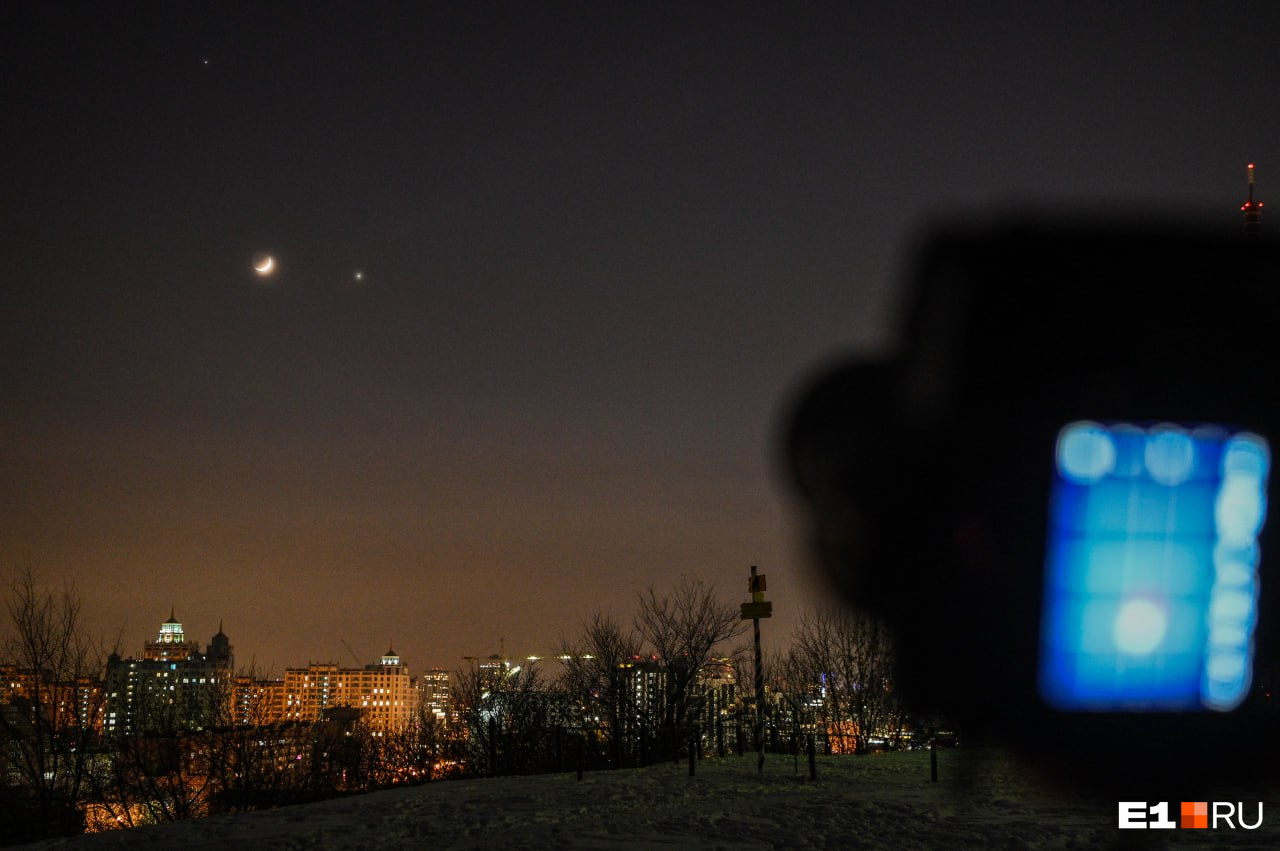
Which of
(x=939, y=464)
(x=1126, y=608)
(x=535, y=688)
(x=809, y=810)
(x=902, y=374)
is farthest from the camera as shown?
(x=535, y=688)

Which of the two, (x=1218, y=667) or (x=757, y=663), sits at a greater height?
(x=1218, y=667)

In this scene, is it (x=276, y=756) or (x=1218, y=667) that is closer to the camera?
(x=1218, y=667)

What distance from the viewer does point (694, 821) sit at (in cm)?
750

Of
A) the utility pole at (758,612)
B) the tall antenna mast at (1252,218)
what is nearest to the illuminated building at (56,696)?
the utility pole at (758,612)

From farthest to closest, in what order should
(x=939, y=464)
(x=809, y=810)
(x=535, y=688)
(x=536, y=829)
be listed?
(x=535, y=688) < (x=809, y=810) < (x=536, y=829) < (x=939, y=464)

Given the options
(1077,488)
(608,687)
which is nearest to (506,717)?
(608,687)

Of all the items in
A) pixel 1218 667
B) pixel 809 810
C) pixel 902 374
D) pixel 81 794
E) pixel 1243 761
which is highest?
pixel 902 374

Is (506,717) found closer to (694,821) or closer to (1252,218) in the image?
(694,821)

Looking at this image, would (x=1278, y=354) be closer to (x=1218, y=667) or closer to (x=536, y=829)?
(x=1218, y=667)

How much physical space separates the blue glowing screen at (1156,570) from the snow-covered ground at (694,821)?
1.09m

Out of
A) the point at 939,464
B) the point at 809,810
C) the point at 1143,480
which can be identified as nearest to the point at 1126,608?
the point at 1143,480

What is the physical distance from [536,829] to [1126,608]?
206 inches

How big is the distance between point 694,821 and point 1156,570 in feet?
17.9

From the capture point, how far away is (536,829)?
704cm
